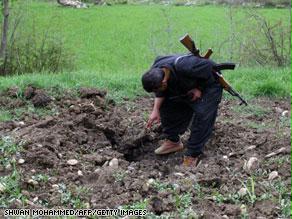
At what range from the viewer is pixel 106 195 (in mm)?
4266

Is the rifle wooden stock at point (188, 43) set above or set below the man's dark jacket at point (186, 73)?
above

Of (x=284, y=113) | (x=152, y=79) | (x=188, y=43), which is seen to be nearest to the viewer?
(x=152, y=79)

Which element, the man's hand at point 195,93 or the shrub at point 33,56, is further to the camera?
the shrub at point 33,56

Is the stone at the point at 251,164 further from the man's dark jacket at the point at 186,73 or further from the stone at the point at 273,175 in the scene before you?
the man's dark jacket at the point at 186,73

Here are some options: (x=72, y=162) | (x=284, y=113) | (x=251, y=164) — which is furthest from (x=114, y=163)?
(x=284, y=113)

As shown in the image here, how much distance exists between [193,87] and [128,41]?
1201 centimetres

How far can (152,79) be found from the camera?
4.82 m

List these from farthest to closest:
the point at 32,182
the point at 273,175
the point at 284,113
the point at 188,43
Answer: the point at 284,113 < the point at 188,43 < the point at 273,175 < the point at 32,182

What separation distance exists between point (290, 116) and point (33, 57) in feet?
15.8

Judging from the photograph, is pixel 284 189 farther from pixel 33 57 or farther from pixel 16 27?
pixel 16 27

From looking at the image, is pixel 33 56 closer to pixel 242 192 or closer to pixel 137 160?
pixel 137 160

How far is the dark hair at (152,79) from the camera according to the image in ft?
15.8

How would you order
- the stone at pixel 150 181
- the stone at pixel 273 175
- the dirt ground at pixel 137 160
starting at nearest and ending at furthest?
the dirt ground at pixel 137 160 < the stone at pixel 150 181 < the stone at pixel 273 175

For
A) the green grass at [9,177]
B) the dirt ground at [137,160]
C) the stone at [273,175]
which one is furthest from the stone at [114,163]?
the stone at [273,175]
